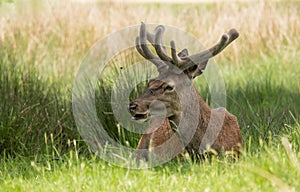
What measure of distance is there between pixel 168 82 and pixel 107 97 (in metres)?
1.52

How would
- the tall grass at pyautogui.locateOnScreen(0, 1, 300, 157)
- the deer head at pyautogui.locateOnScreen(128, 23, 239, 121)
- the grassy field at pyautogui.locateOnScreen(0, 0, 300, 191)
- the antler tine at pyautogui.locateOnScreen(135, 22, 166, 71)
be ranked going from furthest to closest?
1. the tall grass at pyautogui.locateOnScreen(0, 1, 300, 157)
2. the antler tine at pyautogui.locateOnScreen(135, 22, 166, 71)
3. the deer head at pyautogui.locateOnScreen(128, 23, 239, 121)
4. the grassy field at pyautogui.locateOnScreen(0, 0, 300, 191)

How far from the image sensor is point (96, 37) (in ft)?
37.6

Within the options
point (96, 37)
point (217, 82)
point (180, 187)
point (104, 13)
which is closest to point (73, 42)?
point (96, 37)

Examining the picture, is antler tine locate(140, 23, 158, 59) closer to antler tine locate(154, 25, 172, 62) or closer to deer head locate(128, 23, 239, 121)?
deer head locate(128, 23, 239, 121)

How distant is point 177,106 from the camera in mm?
5887

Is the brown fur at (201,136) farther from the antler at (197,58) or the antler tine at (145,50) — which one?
the antler tine at (145,50)

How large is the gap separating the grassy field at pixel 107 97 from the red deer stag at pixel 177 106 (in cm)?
19

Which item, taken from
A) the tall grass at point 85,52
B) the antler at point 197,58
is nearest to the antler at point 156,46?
the antler at point 197,58

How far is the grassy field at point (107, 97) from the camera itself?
205 inches

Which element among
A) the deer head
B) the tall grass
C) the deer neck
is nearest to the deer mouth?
the deer head

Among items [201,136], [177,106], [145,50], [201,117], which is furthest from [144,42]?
[201,136]

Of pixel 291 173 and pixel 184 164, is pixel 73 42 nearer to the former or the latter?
pixel 184 164

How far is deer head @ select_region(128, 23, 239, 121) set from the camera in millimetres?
5715

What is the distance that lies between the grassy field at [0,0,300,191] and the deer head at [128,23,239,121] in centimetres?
45
